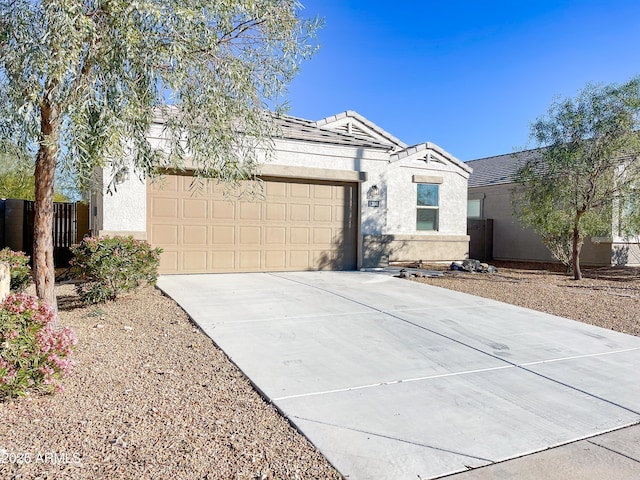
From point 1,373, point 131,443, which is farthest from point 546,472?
point 1,373

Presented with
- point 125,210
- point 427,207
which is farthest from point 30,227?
point 427,207

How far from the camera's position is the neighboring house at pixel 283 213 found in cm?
1023

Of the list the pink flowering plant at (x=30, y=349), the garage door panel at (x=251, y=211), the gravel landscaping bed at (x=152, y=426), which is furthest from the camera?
the garage door panel at (x=251, y=211)

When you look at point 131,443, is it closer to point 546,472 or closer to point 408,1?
point 546,472

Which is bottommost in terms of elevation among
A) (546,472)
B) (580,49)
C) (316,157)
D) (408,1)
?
(546,472)

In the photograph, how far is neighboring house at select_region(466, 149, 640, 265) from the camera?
16297mm

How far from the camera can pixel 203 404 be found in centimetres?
377

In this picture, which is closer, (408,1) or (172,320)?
(172,320)

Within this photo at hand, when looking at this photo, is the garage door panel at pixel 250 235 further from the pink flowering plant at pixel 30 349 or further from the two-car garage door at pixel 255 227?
the pink flowering plant at pixel 30 349

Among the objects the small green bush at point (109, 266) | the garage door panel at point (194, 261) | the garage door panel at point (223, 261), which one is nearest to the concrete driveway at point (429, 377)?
the small green bush at point (109, 266)

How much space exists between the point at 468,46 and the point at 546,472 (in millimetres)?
13913

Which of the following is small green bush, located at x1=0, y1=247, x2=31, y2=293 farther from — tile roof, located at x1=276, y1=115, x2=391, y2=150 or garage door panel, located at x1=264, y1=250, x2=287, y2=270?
tile roof, located at x1=276, y1=115, x2=391, y2=150

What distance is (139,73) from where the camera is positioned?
516cm

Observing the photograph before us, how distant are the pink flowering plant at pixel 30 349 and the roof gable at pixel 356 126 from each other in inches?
553
